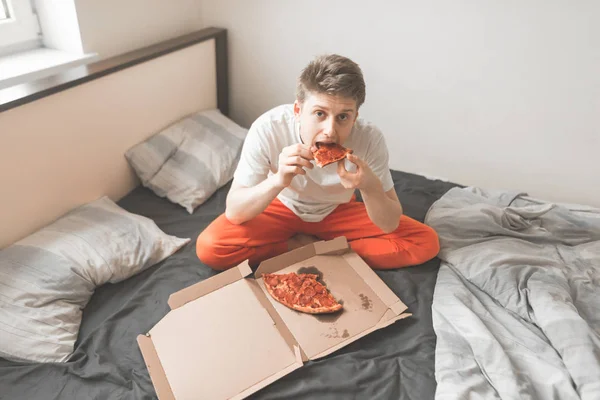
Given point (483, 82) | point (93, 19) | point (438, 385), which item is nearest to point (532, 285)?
point (438, 385)

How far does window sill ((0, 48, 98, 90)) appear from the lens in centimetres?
167

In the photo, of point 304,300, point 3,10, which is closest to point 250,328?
point 304,300

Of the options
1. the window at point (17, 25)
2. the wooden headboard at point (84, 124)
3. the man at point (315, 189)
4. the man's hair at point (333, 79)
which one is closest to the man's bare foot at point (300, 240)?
the man at point (315, 189)

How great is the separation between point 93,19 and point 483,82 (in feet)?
5.80

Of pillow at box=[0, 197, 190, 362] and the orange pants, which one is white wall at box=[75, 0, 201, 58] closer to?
pillow at box=[0, 197, 190, 362]

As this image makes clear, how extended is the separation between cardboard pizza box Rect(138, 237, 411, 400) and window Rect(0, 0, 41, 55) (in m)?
1.31

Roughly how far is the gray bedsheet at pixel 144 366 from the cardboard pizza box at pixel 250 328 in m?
0.05

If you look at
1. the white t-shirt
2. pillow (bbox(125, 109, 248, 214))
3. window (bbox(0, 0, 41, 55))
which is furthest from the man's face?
window (bbox(0, 0, 41, 55))

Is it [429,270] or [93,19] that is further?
[93,19]

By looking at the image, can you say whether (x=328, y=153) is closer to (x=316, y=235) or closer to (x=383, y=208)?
(x=383, y=208)

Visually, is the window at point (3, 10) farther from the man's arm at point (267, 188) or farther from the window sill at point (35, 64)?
the man's arm at point (267, 188)

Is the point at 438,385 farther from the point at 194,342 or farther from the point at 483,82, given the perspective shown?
the point at 483,82

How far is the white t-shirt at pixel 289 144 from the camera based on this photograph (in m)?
1.53

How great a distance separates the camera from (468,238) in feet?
5.86
